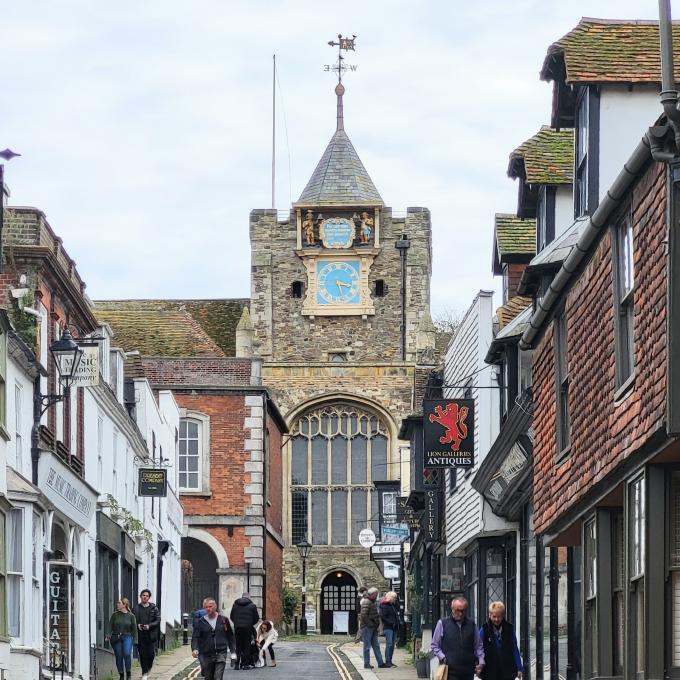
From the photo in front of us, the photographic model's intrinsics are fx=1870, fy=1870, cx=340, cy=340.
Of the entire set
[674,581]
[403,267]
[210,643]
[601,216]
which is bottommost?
[210,643]

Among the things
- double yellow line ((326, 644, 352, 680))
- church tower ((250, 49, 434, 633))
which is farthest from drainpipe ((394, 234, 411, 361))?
double yellow line ((326, 644, 352, 680))

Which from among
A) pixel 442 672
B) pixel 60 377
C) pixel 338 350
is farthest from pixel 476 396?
pixel 338 350

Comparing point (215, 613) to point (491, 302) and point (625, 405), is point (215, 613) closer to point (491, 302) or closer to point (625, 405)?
point (491, 302)

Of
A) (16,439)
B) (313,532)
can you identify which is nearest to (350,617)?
(313,532)

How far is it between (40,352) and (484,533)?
7.60m

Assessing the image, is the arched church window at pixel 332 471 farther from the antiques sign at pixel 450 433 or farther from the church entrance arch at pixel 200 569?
the antiques sign at pixel 450 433

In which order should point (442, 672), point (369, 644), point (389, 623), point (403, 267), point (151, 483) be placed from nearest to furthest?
point (442, 672), point (369, 644), point (389, 623), point (151, 483), point (403, 267)

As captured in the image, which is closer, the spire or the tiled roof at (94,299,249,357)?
the tiled roof at (94,299,249,357)

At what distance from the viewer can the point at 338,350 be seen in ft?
244

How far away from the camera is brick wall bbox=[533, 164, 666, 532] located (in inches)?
531

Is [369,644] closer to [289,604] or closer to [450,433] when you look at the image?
[450,433]

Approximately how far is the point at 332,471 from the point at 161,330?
379 inches

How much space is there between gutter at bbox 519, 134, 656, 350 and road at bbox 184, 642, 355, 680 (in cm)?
1115

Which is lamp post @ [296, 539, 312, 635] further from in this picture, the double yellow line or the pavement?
the pavement
